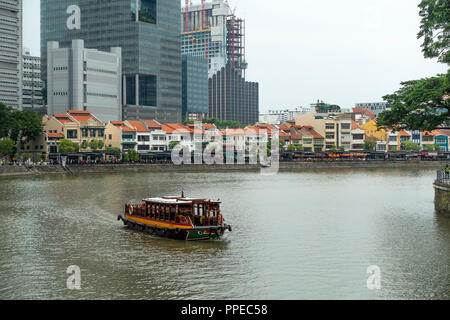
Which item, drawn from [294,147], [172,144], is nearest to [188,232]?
[172,144]

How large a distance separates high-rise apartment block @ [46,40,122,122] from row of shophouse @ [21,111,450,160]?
2920 centimetres

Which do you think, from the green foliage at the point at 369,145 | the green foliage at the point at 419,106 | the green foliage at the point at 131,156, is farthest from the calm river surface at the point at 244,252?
the green foliage at the point at 369,145

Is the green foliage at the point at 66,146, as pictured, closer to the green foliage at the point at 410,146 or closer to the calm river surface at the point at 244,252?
the calm river surface at the point at 244,252

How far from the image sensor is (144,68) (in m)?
198

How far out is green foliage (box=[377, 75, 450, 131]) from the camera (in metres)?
47.4

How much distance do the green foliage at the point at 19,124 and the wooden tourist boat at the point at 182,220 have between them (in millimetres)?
78519

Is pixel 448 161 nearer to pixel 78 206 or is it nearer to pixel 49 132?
pixel 49 132

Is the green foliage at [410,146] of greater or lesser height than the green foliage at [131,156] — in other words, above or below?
above

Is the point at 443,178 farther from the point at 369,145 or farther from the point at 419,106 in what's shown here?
the point at 369,145

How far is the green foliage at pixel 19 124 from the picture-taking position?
11394 centimetres

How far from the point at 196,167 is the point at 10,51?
80173mm

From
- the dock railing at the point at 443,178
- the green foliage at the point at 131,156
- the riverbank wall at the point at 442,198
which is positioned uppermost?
the green foliage at the point at 131,156

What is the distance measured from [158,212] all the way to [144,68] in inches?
6313

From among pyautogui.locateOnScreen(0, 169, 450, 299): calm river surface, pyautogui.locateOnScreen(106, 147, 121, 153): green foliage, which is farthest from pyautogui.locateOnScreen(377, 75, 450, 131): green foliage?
pyautogui.locateOnScreen(106, 147, 121, 153): green foliage
